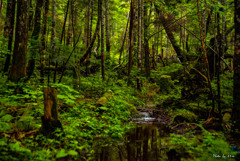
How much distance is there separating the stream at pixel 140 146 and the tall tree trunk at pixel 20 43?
16.5 ft

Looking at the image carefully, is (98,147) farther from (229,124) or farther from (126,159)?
(229,124)

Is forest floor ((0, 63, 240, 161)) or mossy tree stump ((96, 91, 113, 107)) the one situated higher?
mossy tree stump ((96, 91, 113, 107))

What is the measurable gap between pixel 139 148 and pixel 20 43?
637 centimetres

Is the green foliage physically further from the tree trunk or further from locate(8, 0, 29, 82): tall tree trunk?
the tree trunk

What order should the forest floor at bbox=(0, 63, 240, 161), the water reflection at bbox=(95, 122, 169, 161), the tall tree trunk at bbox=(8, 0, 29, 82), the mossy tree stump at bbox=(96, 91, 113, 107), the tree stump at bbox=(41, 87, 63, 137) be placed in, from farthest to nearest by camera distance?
the mossy tree stump at bbox=(96, 91, 113, 107) → the tall tree trunk at bbox=(8, 0, 29, 82) → the tree stump at bbox=(41, 87, 63, 137) → the water reflection at bbox=(95, 122, 169, 161) → the forest floor at bbox=(0, 63, 240, 161)

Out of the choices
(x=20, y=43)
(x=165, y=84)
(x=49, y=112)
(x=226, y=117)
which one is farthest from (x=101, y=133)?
(x=165, y=84)

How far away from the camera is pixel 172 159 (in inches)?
162

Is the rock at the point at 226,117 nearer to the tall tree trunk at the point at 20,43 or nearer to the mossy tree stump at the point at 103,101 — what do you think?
the mossy tree stump at the point at 103,101

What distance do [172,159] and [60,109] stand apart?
451 cm

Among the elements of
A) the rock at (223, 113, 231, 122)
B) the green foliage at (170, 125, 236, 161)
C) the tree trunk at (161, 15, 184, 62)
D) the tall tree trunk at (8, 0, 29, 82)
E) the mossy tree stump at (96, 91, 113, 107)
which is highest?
the tree trunk at (161, 15, 184, 62)

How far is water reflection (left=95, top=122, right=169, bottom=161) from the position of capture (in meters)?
4.27

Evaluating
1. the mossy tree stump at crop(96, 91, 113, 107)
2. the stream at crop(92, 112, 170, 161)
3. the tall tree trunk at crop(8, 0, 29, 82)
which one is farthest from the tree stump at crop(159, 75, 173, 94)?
the tall tree trunk at crop(8, 0, 29, 82)

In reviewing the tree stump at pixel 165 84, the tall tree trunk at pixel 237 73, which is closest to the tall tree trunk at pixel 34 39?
the tall tree trunk at pixel 237 73

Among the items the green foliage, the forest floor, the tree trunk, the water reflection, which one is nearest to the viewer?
the green foliage
